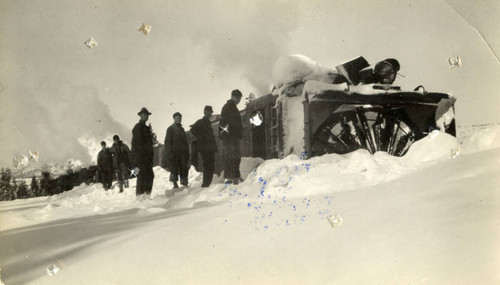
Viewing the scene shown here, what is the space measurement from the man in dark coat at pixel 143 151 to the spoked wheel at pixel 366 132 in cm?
90

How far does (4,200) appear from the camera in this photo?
2246mm

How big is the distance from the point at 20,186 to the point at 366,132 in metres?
1.93

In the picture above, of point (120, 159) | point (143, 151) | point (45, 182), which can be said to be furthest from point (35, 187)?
point (143, 151)

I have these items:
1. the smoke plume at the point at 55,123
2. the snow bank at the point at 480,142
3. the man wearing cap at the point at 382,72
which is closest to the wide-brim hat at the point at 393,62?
the man wearing cap at the point at 382,72

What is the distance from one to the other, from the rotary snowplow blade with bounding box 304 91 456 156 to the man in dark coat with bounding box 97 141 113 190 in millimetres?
1079

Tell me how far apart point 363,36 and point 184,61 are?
104cm

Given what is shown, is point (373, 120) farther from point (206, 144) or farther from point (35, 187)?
point (35, 187)

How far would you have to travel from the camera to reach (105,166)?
2238mm

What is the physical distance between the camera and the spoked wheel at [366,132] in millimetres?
2326

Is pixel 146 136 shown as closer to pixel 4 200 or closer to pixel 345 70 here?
pixel 4 200

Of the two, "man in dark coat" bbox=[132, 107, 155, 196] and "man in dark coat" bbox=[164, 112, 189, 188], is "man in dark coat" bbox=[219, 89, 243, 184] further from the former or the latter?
"man in dark coat" bbox=[132, 107, 155, 196]

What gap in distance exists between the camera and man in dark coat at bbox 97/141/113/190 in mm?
2223

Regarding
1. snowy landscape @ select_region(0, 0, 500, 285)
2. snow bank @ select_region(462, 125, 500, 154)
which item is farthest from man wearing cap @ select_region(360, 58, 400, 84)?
snow bank @ select_region(462, 125, 500, 154)

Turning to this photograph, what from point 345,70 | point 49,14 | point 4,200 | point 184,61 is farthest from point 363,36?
point 4,200
